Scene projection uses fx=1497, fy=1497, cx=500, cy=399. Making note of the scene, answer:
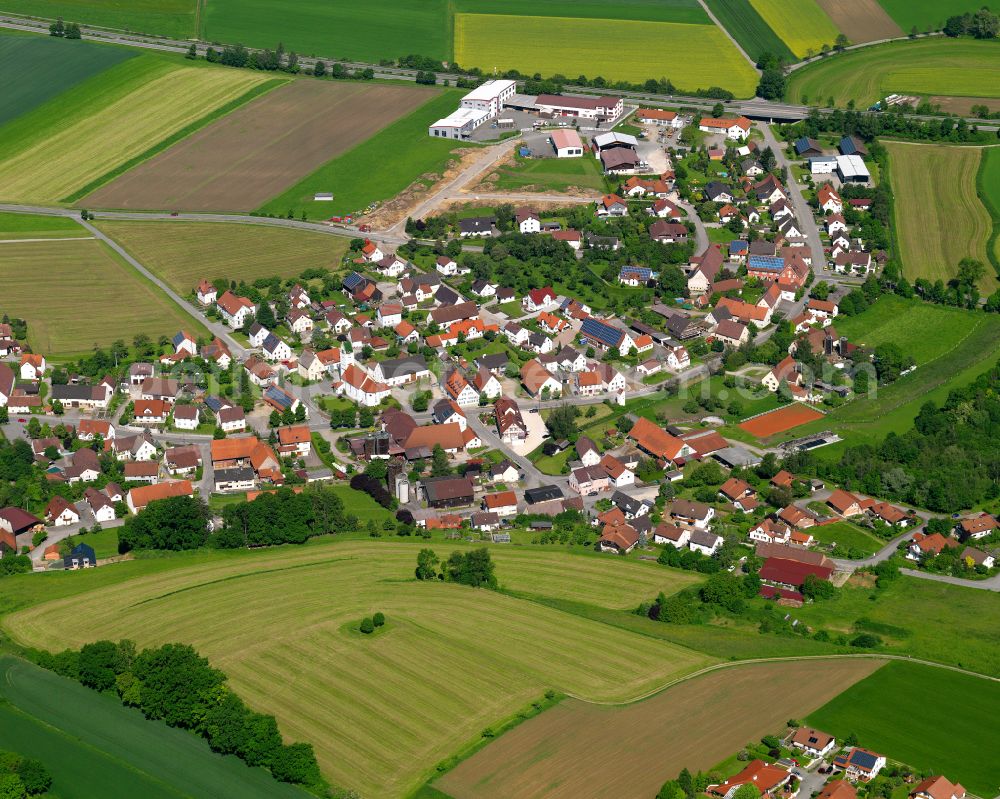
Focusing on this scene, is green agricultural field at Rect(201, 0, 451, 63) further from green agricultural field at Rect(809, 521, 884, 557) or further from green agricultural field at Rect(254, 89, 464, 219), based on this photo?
green agricultural field at Rect(809, 521, 884, 557)

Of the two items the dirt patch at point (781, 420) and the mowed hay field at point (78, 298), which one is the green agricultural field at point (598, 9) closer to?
the mowed hay field at point (78, 298)

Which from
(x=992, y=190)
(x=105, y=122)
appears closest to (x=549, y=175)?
(x=992, y=190)

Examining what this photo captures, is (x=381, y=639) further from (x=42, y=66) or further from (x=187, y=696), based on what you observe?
(x=42, y=66)

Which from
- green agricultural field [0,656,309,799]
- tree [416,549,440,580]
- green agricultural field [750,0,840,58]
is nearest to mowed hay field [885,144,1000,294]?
green agricultural field [750,0,840,58]

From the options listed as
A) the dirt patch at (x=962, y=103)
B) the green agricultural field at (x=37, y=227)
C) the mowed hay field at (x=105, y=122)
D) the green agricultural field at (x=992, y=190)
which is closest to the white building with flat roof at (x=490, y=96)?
the mowed hay field at (x=105, y=122)

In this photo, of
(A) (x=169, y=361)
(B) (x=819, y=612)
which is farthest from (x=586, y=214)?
(B) (x=819, y=612)
